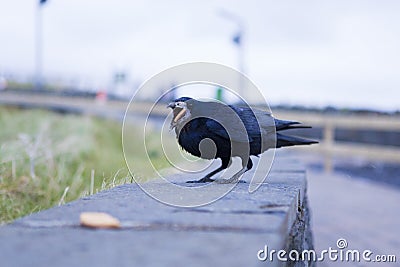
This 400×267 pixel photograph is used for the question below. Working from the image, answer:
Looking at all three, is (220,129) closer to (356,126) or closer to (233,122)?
(233,122)

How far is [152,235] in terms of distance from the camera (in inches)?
50.7

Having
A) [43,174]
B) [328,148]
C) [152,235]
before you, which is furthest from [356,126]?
[152,235]

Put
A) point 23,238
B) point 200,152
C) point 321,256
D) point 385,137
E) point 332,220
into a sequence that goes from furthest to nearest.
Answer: point 385,137 < point 332,220 < point 321,256 < point 200,152 < point 23,238

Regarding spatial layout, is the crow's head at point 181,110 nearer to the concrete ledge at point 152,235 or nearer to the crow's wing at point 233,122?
the crow's wing at point 233,122

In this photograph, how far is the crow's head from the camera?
2.29 metres

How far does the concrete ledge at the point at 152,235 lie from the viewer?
1.08 m

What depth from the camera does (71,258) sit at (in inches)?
43.0

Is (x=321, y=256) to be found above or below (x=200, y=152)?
below

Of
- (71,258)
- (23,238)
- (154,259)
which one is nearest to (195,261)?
(154,259)

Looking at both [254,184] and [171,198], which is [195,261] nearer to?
[171,198]

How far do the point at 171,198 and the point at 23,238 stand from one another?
2.26ft

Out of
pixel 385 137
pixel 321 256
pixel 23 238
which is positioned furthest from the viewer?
pixel 385 137

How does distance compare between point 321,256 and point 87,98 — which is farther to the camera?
point 87,98

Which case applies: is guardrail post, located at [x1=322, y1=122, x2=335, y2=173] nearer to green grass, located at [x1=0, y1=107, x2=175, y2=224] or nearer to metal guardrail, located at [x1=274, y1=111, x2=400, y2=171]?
metal guardrail, located at [x1=274, y1=111, x2=400, y2=171]
